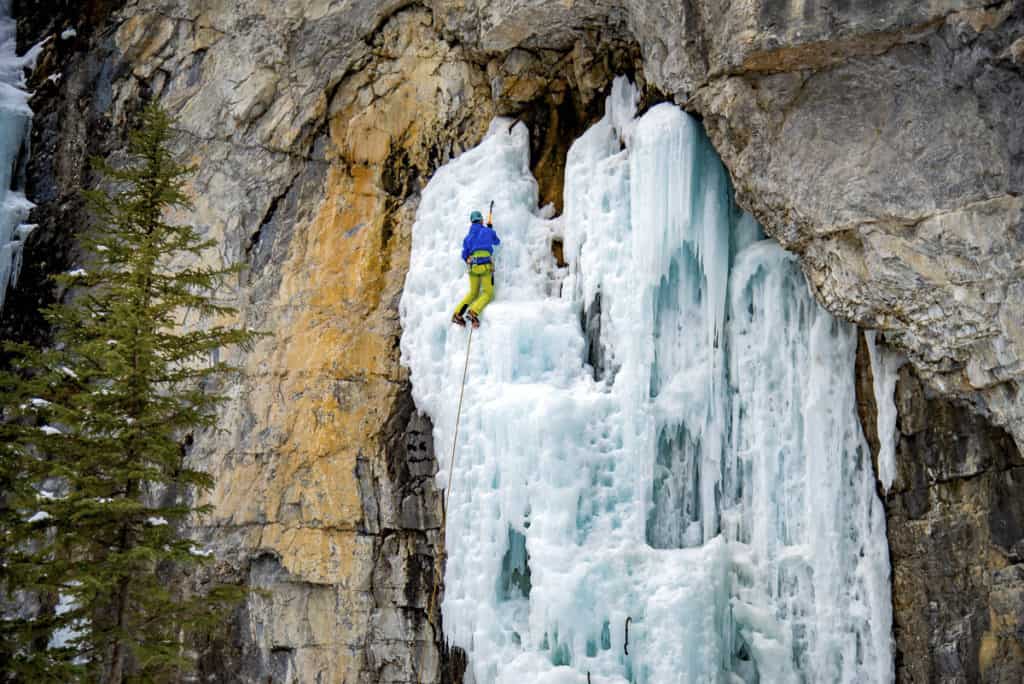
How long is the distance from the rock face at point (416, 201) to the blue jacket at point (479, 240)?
99cm

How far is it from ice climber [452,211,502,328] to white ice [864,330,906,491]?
12.5 feet

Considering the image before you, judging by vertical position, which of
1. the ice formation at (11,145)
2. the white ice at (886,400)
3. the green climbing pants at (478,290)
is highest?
the ice formation at (11,145)

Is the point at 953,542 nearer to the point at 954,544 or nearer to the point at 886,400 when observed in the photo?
the point at 954,544

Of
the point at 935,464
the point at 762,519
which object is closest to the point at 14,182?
the point at 762,519

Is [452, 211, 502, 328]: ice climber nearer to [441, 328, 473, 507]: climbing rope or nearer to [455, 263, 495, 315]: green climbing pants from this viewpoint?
[455, 263, 495, 315]: green climbing pants

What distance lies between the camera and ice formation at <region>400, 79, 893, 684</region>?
8.78 metres

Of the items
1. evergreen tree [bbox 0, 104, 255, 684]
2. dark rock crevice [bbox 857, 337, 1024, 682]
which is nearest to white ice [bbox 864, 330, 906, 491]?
dark rock crevice [bbox 857, 337, 1024, 682]

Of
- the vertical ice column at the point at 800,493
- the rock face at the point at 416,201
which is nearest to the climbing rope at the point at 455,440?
the rock face at the point at 416,201

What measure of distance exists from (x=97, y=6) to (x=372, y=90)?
3666 mm

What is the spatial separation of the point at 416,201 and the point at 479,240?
4.32 ft

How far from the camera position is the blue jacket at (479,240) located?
1059 cm

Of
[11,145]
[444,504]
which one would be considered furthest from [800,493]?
[11,145]

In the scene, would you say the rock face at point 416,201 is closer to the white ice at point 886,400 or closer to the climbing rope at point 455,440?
the white ice at point 886,400

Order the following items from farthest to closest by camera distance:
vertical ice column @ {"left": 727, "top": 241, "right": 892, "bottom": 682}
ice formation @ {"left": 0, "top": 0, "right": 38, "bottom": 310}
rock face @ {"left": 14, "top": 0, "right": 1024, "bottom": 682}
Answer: ice formation @ {"left": 0, "top": 0, "right": 38, "bottom": 310}
vertical ice column @ {"left": 727, "top": 241, "right": 892, "bottom": 682}
rock face @ {"left": 14, "top": 0, "right": 1024, "bottom": 682}
